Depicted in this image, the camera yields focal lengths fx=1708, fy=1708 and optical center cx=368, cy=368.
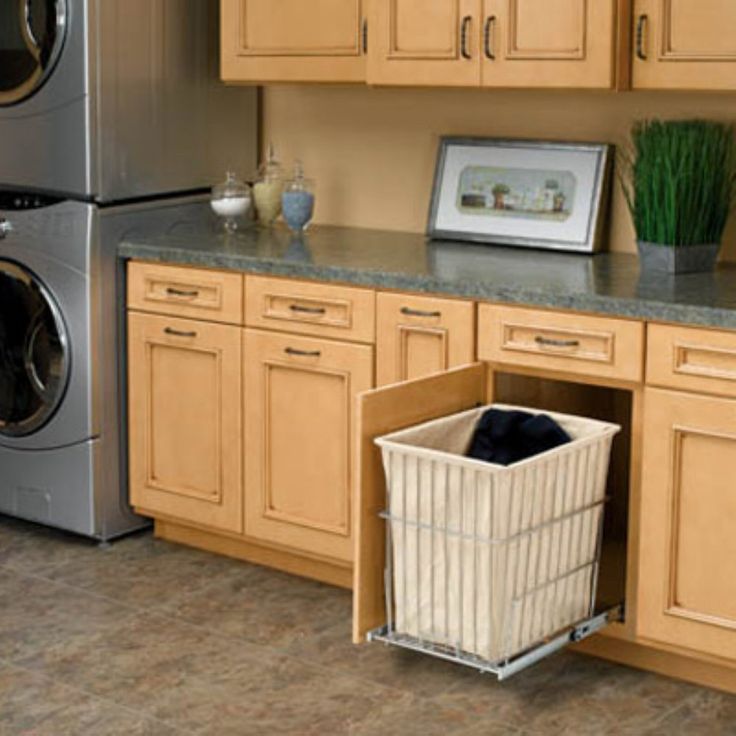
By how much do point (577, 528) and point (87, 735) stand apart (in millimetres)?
1058

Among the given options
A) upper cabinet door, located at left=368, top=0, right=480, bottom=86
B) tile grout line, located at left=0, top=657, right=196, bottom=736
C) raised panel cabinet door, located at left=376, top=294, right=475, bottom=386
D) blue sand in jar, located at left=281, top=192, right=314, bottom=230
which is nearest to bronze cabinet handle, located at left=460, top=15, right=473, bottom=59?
upper cabinet door, located at left=368, top=0, right=480, bottom=86

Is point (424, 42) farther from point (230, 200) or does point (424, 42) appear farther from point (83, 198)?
point (83, 198)

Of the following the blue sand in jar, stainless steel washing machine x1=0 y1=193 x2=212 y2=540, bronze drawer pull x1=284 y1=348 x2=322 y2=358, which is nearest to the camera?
bronze drawer pull x1=284 y1=348 x2=322 y2=358

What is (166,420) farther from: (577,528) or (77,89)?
(577,528)

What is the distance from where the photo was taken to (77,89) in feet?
13.9

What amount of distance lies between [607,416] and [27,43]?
1739 mm

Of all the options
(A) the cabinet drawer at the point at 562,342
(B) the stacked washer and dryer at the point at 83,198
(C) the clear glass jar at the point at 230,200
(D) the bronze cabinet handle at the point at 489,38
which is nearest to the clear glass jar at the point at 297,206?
(C) the clear glass jar at the point at 230,200

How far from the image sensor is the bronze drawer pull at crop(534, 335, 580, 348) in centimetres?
354

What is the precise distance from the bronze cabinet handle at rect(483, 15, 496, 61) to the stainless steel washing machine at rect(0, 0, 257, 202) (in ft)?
3.12

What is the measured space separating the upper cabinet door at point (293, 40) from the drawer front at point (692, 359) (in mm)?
1190

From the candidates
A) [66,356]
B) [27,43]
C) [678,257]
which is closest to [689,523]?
[678,257]

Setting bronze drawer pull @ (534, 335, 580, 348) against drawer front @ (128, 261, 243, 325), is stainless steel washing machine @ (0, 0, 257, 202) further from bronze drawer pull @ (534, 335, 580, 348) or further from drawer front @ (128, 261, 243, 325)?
bronze drawer pull @ (534, 335, 580, 348)

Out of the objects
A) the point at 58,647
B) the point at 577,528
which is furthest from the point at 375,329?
the point at 58,647

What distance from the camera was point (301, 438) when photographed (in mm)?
4094
